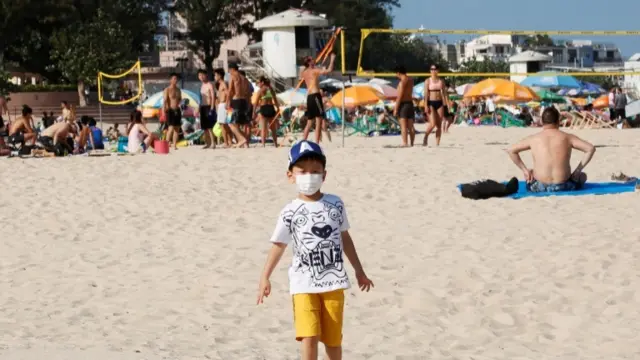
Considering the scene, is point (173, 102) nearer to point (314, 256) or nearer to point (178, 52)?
Result: point (314, 256)

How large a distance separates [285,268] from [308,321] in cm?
298

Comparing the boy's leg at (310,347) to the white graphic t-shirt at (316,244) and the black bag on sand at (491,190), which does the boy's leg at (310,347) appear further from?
the black bag on sand at (491,190)

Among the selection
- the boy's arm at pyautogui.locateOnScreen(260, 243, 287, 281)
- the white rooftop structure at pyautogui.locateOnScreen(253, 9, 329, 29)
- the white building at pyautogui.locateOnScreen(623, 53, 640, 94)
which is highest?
the white rooftop structure at pyautogui.locateOnScreen(253, 9, 329, 29)

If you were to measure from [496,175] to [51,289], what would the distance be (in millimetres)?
6322

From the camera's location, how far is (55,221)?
9.89 m

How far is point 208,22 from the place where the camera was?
59.7m

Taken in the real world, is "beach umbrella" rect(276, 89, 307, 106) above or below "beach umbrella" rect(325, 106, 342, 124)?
above

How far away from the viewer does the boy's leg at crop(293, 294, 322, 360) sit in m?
4.39

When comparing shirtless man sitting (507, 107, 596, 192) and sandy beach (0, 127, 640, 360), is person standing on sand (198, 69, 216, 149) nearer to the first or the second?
sandy beach (0, 127, 640, 360)

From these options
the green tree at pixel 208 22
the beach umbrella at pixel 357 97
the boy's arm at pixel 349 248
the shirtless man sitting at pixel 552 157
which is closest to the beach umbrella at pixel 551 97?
the beach umbrella at pixel 357 97

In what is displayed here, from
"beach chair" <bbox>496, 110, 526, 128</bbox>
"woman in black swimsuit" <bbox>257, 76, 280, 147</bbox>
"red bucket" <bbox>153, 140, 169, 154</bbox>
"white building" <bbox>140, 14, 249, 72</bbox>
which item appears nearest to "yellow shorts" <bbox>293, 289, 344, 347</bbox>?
"woman in black swimsuit" <bbox>257, 76, 280, 147</bbox>

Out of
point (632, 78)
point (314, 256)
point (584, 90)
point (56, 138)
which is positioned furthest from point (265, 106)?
point (632, 78)

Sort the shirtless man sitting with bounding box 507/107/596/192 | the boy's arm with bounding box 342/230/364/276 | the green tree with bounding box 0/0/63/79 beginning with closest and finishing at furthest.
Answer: the boy's arm with bounding box 342/230/364/276 → the shirtless man sitting with bounding box 507/107/596/192 → the green tree with bounding box 0/0/63/79

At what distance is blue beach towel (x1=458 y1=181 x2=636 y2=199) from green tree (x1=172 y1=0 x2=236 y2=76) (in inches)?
1926
